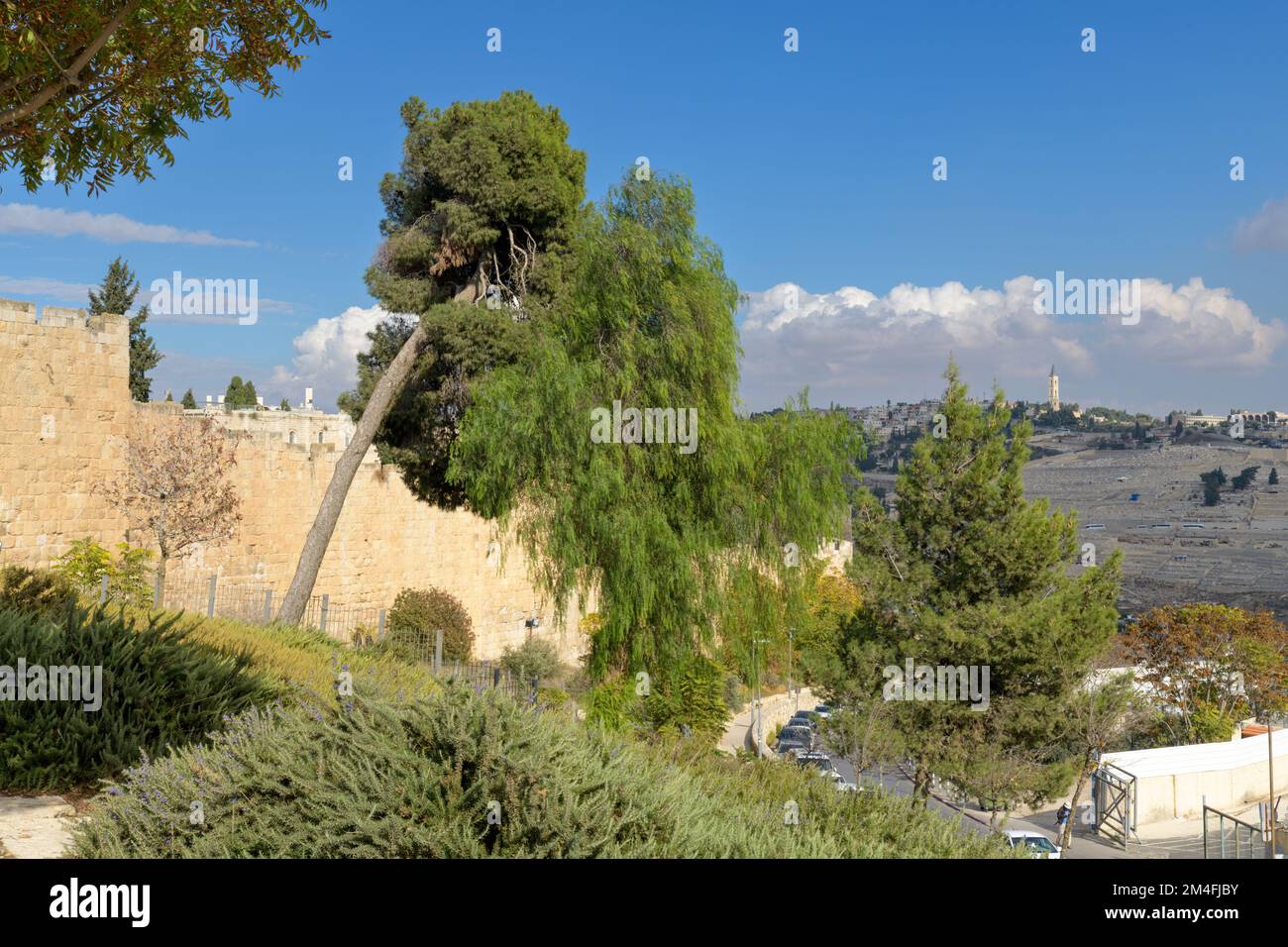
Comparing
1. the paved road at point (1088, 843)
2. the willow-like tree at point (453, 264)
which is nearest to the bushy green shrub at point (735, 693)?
the paved road at point (1088, 843)

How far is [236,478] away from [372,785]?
19.0 m

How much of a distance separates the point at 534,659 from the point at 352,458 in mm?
13586

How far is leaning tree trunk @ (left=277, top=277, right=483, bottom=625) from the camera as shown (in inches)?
640

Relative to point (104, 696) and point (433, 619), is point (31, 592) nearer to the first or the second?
point (104, 696)

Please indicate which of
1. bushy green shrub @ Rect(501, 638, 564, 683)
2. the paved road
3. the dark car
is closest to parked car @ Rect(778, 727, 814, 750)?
the dark car

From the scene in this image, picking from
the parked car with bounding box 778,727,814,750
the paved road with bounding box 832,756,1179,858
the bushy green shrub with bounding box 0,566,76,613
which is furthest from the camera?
the parked car with bounding box 778,727,814,750

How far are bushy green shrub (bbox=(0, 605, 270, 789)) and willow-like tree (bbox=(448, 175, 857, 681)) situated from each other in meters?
7.60

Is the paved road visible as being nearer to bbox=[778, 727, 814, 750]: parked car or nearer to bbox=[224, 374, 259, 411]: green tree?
bbox=[778, 727, 814, 750]: parked car

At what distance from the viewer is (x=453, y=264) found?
58.3ft

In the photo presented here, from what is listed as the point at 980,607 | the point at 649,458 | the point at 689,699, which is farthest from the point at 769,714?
the point at 649,458

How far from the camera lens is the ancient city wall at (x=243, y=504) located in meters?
17.6
